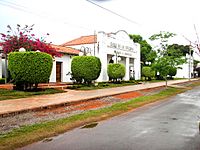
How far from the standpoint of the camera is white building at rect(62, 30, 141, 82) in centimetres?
3225

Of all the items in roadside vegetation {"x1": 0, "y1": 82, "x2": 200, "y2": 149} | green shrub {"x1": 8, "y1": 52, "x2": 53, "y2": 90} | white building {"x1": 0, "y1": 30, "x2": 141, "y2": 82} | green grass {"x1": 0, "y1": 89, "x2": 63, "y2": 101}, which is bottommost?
roadside vegetation {"x1": 0, "y1": 82, "x2": 200, "y2": 149}

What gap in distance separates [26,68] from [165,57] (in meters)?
13.1

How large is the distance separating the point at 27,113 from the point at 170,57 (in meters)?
16.7

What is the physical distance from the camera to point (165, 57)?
81.6 feet

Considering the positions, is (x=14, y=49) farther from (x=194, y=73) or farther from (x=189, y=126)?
(x=194, y=73)

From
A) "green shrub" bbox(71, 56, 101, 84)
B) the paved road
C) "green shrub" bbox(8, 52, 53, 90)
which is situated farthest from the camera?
"green shrub" bbox(71, 56, 101, 84)

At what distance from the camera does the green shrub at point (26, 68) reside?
1733 centimetres

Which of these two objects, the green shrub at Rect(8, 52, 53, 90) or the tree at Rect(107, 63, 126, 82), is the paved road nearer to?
the green shrub at Rect(8, 52, 53, 90)

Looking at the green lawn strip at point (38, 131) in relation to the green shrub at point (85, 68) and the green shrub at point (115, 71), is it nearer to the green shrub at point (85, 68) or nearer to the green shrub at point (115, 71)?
the green shrub at point (85, 68)

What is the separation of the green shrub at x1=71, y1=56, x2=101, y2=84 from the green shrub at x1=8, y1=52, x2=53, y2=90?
6699 millimetres

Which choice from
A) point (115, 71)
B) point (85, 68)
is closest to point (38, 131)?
point (85, 68)

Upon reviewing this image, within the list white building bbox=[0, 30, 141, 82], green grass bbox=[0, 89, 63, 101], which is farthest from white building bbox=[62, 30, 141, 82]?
green grass bbox=[0, 89, 63, 101]

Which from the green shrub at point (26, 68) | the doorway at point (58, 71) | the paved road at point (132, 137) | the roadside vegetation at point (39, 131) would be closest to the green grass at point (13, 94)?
the green shrub at point (26, 68)

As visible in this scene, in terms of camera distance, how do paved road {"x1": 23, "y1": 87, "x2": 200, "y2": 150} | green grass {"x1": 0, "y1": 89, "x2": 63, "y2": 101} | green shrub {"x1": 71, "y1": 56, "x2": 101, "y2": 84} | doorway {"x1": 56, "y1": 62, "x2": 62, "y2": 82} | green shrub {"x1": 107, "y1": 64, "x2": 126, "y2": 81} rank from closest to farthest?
paved road {"x1": 23, "y1": 87, "x2": 200, "y2": 150}, green grass {"x1": 0, "y1": 89, "x2": 63, "y2": 101}, green shrub {"x1": 71, "y1": 56, "x2": 101, "y2": 84}, doorway {"x1": 56, "y1": 62, "x2": 62, "y2": 82}, green shrub {"x1": 107, "y1": 64, "x2": 126, "y2": 81}
